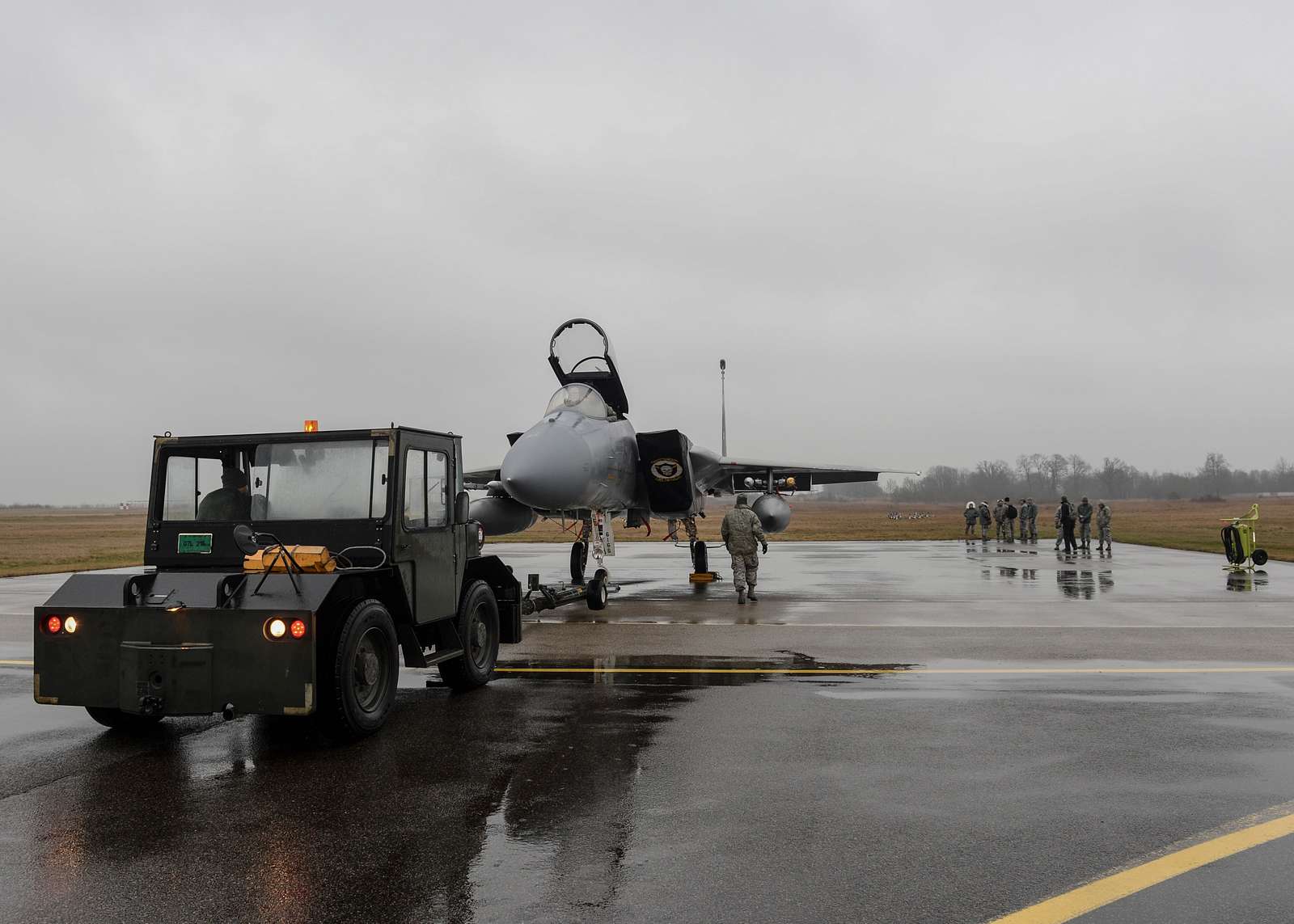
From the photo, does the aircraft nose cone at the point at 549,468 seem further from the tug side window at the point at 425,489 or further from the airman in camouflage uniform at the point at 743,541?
the tug side window at the point at 425,489

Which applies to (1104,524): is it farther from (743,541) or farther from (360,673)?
(360,673)

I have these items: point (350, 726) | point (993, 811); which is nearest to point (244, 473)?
point (350, 726)

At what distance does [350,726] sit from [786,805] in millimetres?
2996

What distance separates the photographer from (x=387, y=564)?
6.96 m

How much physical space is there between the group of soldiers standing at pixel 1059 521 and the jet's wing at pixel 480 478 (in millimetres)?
15990

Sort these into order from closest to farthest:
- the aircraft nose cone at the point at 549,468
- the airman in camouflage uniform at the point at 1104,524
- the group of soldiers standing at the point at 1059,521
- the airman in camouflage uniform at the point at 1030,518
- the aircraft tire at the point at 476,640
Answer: the aircraft tire at the point at 476,640
the aircraft nose cone at the point at 549,468
the airman in camouflage uniform at the point at 1104,524
the group of soldiers standing at the point at 1059,521
the airman in camouflage uniform at the point at 1030,518

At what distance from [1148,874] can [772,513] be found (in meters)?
16.8

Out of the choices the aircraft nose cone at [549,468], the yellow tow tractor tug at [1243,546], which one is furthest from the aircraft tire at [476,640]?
the yellow tow tractor tug at [1243,546]

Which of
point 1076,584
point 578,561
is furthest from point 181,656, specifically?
point 1076,584

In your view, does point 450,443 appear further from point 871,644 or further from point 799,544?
point 799,544

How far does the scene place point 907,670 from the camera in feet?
30.2

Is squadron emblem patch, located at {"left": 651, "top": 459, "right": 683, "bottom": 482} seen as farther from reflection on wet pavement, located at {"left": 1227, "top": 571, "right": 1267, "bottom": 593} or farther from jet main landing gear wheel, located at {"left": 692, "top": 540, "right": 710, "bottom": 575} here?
reflection on wet pavement, located at {"left": 1227, "top": 571, "right": 1267, "bottom": 593}

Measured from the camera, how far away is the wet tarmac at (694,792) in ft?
12.8

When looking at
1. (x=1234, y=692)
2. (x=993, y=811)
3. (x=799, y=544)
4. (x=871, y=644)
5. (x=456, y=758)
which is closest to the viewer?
(x=993, y=811)
